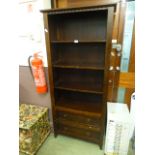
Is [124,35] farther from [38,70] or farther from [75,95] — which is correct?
[38,70]

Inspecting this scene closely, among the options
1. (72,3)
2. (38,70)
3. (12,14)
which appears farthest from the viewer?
(38,70)

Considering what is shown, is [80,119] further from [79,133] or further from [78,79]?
[78,79]

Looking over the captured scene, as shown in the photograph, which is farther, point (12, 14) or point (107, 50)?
point (107, 50)

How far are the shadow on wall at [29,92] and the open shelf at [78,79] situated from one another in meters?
0.36

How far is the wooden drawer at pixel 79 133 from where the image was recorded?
1869mm

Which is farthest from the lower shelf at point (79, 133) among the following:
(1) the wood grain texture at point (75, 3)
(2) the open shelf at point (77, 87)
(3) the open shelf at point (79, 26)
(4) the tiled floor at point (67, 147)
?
(1) the wood grain texture at point (75, 3)

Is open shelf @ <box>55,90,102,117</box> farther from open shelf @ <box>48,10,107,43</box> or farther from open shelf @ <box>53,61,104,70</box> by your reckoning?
open shelf @ <box>48,10,107,43</box>

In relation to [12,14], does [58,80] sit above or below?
below

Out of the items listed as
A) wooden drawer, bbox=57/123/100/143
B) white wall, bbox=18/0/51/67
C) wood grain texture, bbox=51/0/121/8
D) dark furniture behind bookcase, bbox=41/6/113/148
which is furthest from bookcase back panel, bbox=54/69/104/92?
wood grain texture, bbox=51/0/121/8

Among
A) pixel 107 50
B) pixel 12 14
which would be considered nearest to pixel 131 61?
pixel 107 50

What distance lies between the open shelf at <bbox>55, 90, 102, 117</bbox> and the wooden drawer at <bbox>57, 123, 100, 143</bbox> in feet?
1.08
